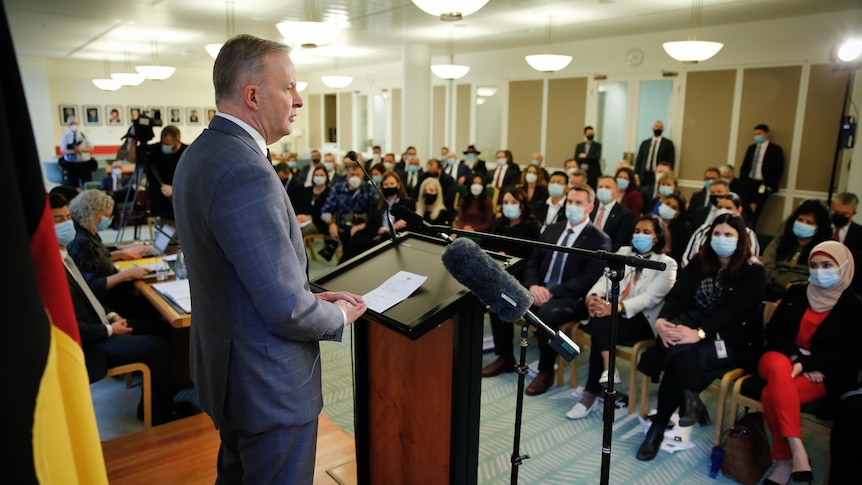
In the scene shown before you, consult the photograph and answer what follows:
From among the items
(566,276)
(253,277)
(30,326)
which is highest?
(30,326)

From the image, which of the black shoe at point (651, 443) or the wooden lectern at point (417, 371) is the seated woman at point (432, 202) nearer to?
the black shoe at point (651, 443)

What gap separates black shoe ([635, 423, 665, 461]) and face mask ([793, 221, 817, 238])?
6.35ft

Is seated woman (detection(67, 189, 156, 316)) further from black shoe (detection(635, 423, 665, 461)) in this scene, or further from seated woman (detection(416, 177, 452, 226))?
seated woman (detection(416, 177, 452, 226))

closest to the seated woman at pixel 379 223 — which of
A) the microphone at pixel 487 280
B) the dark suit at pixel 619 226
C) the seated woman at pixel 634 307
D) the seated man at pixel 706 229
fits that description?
the dark suit at pixel 619 226

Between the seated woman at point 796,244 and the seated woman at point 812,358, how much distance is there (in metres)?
1.12

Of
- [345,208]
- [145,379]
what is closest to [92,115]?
[345,208]

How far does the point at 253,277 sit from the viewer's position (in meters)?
1.27

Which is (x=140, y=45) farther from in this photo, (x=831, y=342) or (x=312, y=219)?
(x=831, y=342)

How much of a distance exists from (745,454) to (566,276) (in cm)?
150

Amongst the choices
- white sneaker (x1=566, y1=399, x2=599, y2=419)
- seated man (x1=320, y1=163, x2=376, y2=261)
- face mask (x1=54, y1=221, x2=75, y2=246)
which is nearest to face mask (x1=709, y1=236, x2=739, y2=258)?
white sneaker (x1=566, y1=399, x2=599, y2=419)

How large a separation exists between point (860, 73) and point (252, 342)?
26.3 feet

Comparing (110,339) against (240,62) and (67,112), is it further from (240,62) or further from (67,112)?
(67,112)

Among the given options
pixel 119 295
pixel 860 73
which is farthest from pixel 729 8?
pixel 119 295

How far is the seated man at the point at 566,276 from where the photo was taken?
3.68 metres
